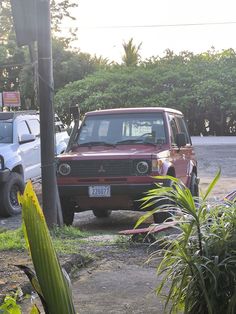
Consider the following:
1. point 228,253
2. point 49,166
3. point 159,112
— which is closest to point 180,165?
point 159,112

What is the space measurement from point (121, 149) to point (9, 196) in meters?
2.57

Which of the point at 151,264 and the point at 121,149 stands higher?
the point at 121,149

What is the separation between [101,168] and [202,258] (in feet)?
17.1

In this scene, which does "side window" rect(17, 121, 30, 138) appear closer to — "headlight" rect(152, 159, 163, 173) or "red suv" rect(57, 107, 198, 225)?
"red suv" rect(57, 107, 198, 225)

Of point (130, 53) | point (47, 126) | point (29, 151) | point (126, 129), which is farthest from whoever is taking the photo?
point (130, 53)

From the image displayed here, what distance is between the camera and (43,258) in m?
1.94

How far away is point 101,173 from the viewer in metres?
8.23

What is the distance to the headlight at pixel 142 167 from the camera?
8.06 meters

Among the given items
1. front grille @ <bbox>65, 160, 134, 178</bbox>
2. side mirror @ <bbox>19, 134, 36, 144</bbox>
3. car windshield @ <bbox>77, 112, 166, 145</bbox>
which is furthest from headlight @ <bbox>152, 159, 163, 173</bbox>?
side mirror @ <bbox>19, 134, 36, 144</bbox>

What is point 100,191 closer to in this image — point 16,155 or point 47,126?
point 47,126

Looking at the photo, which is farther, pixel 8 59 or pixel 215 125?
pixel 8 59

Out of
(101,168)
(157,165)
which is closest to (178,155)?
(157,165)

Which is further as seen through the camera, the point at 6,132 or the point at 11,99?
the point at 11,99

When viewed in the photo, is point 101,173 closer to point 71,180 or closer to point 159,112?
point 71,180
